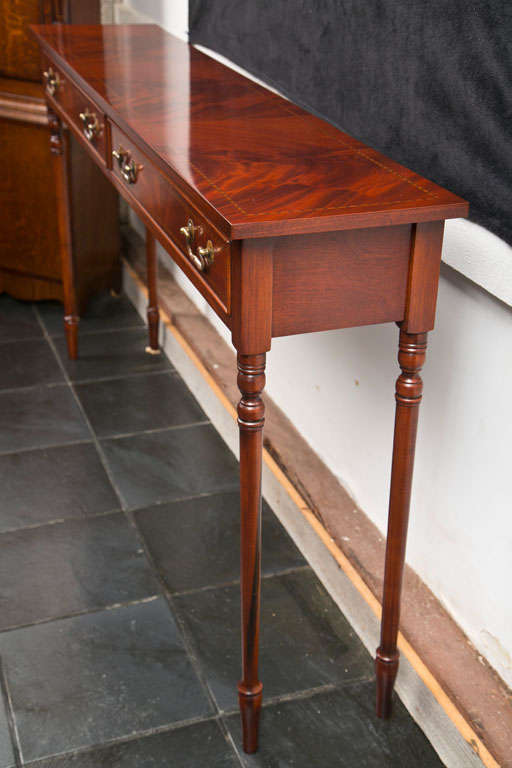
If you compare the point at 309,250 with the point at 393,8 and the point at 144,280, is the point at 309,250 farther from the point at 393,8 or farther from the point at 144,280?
the point at 144,280

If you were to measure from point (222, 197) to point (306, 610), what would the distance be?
3.99ft

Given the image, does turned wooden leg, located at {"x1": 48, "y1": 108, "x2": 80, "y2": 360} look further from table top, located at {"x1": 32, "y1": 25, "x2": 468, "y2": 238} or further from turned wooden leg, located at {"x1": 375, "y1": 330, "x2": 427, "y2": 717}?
turned wooden leg, located at {"x1": 375, "y1": 330, "x2": 427, "y2": 717}

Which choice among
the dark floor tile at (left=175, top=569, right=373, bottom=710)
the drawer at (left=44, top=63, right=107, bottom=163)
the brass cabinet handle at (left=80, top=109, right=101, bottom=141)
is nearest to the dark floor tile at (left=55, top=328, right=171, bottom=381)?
the drawer at (left=44, top=63, right=107, bottom=163)

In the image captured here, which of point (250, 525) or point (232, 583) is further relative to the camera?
point (232, 583)

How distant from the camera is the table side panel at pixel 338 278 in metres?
1.51

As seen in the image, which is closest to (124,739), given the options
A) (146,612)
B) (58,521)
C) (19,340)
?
(146,612)

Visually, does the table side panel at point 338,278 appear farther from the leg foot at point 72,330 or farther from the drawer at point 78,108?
the leg foot at point 72,330

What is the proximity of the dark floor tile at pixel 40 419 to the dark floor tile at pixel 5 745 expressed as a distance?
1.18 meters

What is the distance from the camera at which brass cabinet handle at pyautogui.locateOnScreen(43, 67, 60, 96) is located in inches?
113

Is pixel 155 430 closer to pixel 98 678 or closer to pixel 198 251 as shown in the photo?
pixel 98 678

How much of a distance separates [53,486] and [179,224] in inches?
51.7

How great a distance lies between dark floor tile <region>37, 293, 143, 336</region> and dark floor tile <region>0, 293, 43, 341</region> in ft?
0.15

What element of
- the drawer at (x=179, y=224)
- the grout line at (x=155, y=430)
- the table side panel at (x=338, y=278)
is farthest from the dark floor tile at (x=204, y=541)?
the table side panel at (x=338, y=278)

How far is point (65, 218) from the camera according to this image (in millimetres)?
3359
